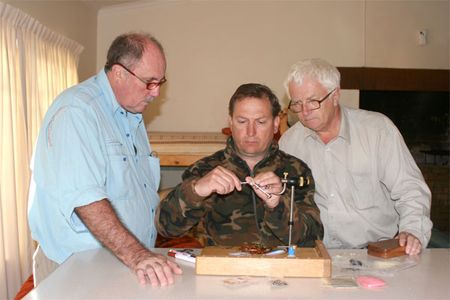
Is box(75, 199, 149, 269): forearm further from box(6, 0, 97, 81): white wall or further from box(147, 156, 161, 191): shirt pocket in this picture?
box(6, 0, 97, 81): white wall

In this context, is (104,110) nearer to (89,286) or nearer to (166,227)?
(166,227)

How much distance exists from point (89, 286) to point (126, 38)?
1.16 meters

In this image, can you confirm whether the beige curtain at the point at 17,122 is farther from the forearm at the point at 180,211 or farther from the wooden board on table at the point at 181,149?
the forearm at the point at 180,211

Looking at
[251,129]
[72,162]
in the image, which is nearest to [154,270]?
[72,162]

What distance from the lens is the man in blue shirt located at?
1.90m

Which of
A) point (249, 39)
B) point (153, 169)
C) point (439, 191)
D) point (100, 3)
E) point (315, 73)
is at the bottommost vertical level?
point (439, 191)

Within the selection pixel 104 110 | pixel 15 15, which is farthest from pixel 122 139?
pixel 15 15

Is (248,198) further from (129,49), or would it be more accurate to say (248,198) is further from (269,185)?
(129,49)

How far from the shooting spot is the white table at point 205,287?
1.55m

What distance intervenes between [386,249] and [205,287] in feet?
2.65

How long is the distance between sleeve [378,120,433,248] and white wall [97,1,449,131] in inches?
163

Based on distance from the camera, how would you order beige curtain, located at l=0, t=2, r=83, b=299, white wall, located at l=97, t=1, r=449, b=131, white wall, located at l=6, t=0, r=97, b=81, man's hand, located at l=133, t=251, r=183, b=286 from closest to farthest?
man's hand, located at l=133, t=251, r=183, b=286, beige curtain, located at l=0, t=2, r=83, b=299, white wall, located at l=6, t=0, r=97, b=81, white wall, located at l=97, t=1, r=449, b=131

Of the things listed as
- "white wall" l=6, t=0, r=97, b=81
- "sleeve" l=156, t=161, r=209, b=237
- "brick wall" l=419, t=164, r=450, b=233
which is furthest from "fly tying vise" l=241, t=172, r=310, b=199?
"brick wall" l=419, t=164, r=450, b=233

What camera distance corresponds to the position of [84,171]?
77.3 inches
